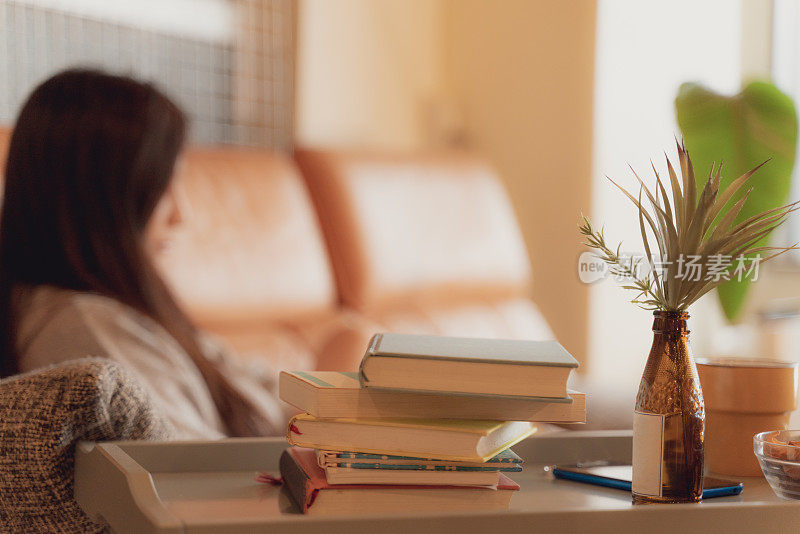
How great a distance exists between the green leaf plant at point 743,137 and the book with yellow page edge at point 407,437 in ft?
1.56

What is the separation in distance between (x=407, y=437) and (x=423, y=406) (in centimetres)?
3

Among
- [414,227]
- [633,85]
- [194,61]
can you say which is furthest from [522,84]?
[194,61]

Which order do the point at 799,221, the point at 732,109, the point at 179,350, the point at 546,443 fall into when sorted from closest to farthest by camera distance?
the point at 546,443, the point at 732,109, the point at 179,350, the point at 799,221

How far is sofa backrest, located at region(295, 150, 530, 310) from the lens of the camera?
221 cm

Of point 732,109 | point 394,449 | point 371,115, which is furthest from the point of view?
point 371,115

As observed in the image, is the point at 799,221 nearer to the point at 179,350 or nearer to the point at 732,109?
the point at 732,109

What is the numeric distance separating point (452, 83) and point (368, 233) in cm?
125

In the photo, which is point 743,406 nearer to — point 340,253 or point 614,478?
point 614,478

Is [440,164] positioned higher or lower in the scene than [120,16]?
lower

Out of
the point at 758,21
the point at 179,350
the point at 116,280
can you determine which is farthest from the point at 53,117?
the point at 758,21

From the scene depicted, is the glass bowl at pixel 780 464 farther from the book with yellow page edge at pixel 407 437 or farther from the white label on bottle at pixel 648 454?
the book with yellow page edge at pixel 407 437

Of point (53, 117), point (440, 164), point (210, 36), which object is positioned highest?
point (210, 36)

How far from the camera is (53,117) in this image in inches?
50.9

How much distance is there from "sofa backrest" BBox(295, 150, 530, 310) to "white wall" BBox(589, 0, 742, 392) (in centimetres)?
41
